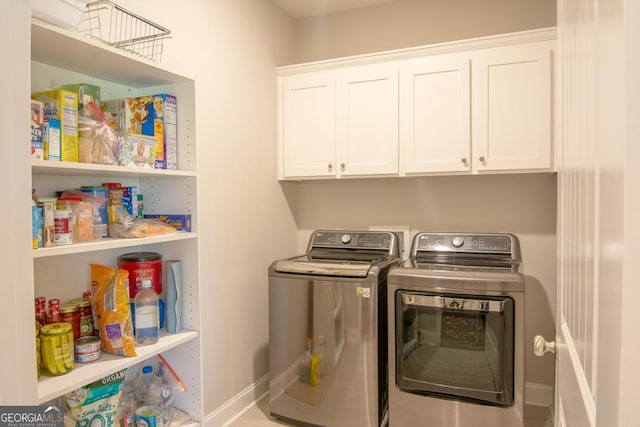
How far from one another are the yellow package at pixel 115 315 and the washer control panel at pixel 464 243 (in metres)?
1.76

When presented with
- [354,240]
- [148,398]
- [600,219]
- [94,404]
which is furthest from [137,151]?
[354,240]

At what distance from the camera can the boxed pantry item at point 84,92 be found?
4.29 feet

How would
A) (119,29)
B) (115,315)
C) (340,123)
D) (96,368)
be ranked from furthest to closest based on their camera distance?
(340,123), (119,29), (115,315), (96,368)

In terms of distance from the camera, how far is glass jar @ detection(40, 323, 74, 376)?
1127 millimetres

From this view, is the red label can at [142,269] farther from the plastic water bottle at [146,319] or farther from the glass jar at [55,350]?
the glass jar at [55,350]

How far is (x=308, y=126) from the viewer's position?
106 inches

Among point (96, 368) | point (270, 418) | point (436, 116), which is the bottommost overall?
point (270, 418)

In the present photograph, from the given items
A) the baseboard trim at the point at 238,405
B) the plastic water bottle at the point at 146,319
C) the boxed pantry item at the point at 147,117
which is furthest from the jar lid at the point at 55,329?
the baseboard trim at the point at 238,405

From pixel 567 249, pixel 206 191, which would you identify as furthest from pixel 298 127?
pixel 567 249

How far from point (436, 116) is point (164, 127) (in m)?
1.57

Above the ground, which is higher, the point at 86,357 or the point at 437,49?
the point at 437,49

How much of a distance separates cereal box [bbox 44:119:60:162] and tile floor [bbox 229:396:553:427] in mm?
1837

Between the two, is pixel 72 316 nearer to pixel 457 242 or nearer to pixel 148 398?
pixel 148 398

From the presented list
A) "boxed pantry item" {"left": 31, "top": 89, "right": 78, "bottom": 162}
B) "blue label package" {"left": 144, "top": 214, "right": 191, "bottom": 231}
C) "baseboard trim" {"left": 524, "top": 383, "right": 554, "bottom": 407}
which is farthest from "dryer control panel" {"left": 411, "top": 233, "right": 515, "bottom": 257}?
"boxed pantry item" {"left": 31, "top": 89, "right": 78, "bottom": 162}
